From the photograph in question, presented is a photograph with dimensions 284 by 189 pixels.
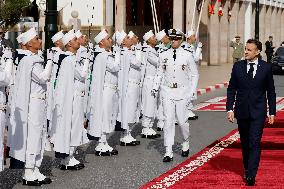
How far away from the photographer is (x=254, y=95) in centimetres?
973

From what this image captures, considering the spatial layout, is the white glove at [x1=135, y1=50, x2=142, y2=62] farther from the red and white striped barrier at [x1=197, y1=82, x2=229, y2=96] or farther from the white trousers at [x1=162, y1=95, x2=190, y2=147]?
the red and white striped barrier at [x1=197, y1=82, x2=229, y2=96]

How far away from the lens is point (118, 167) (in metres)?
11.2

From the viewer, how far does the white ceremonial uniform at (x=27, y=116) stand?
31.4 ft

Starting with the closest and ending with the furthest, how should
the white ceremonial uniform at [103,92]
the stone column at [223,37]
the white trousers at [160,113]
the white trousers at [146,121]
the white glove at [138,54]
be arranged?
the white trousers at [160,113] → the white ceremonial uniform at [103,92] → the white glove at [138,54] → the white trousers at [146,121] → the stone column at [223,37]

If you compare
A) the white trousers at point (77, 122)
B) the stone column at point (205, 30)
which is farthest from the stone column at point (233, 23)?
the white trousers at point (77, 122)

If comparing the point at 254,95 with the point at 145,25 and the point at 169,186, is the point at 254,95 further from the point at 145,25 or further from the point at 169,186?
the point at 145,25

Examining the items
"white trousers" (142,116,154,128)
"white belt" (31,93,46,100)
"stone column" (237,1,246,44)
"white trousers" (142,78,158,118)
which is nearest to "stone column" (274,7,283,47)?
"stone column" (237,1,246,44)

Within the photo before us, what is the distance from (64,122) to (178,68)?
6.84ft

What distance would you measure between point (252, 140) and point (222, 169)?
1.36 metres

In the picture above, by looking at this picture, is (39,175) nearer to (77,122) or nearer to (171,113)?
(77,122)

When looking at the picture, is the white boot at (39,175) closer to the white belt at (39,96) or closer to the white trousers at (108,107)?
the white belt at (39,96)

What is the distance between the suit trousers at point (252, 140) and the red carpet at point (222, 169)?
25cm

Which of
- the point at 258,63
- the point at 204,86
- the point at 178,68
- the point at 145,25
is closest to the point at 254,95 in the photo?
the point at 258,63

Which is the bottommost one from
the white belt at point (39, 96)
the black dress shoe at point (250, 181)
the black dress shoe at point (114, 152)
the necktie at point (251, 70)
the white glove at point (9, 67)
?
the black dress shoe at point (114, 152)
